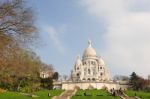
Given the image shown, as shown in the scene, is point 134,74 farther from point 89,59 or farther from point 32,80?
point 32,80

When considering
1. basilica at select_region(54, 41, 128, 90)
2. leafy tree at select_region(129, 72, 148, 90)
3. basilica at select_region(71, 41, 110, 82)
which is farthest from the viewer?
basilica at select_region(71, 41, 110, 82)

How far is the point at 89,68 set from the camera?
516 feet

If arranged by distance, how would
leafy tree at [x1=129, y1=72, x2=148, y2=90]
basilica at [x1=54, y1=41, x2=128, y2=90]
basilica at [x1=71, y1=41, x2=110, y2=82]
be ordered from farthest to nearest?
basilica at [x1=71, y1=41, x2=110, y2=82] < basilica at [x1=54, y1=41, x2=128, y2=90] < leafy tree at [x1=129, y1=72, x2=148, y2=90]

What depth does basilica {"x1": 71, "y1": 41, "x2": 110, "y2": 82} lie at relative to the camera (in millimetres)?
156125

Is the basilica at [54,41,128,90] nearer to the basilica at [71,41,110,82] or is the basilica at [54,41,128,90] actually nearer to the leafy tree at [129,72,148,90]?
the basilica at [71,41,110,82]

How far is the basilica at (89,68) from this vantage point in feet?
512

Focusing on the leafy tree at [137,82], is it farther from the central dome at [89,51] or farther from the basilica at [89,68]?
the central dome at [89,51]

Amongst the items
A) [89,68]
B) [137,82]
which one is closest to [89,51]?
[89,68]

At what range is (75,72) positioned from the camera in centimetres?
15900

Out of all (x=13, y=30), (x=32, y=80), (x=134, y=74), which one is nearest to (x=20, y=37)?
(x=13, y=30)

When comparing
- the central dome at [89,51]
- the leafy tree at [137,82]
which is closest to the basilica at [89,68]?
the central dome at [89,51]

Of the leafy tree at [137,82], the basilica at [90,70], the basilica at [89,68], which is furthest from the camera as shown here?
the basilica at [89,68]

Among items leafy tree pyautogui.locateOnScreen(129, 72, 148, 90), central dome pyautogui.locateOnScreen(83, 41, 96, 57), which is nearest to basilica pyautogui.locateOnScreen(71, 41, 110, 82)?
central dome pyautogui.locateOnScreen(83, 41, 96, 57)

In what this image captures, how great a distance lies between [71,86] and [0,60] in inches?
4363
